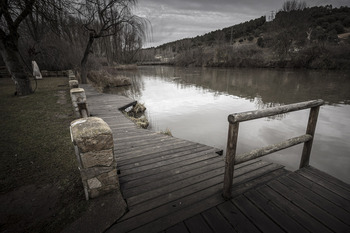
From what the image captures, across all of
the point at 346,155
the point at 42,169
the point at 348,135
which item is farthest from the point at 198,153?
the point at 348,135

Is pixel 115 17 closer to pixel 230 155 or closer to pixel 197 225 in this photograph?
pixel 230 155

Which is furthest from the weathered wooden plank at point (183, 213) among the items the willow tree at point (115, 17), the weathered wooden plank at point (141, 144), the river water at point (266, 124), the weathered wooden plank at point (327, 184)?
the willow tree at point (115, 17)

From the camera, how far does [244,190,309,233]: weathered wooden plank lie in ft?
5.82

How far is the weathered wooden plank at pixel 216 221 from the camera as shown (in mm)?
1778

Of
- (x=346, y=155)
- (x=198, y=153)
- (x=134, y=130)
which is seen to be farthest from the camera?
(x=134, y=130)

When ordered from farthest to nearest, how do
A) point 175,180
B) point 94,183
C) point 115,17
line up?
1. point 115,17
2. point 175,180
3. point 94,183

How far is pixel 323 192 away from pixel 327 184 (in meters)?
0.24

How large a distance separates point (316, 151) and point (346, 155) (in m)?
0.69

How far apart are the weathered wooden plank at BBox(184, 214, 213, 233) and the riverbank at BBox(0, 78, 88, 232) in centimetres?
130

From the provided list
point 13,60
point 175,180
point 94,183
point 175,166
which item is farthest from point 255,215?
point 13,60

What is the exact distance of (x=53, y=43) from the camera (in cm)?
1698

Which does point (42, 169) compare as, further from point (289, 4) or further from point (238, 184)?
point (289, 4)

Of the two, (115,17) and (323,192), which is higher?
(115,17)

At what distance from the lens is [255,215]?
1.93 metres
